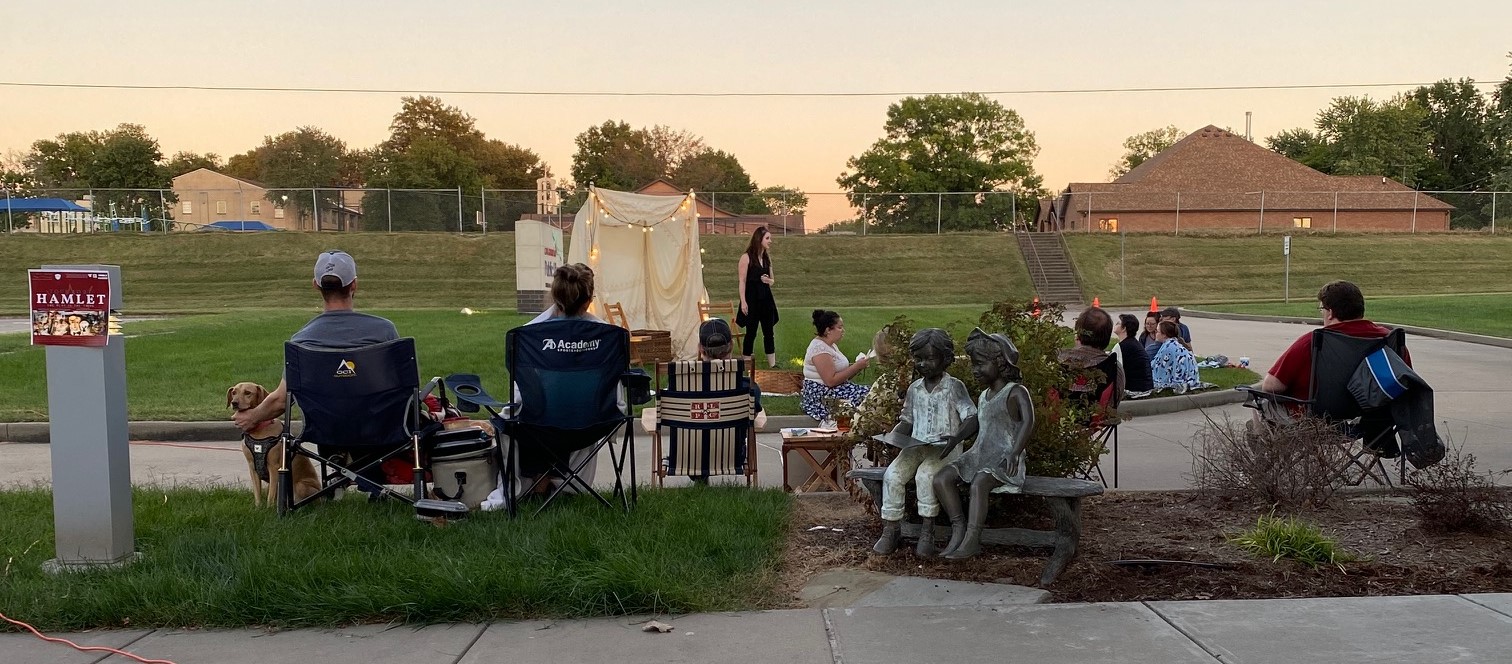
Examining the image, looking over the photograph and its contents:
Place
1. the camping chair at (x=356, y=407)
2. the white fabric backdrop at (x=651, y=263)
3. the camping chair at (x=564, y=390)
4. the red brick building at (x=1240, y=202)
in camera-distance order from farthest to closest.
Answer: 1. the red brick building at (x=1240, y=202)
2. the white fabric backdrop at (x=651, y=263)
3. the camping chair at (x=564, y=390)
4. the camping chair at (x=356, y=407)

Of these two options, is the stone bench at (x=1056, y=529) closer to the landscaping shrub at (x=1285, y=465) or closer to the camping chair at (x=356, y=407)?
the landscaping shrub at (x=1285, y=465)

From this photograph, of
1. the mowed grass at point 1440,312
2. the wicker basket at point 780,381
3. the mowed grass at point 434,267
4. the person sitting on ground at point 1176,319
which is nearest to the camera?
the wicker basket at point 780,381

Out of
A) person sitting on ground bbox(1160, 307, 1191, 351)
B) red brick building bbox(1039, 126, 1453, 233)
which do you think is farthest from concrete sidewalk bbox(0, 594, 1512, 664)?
red brick building bbox(1039, 126, 1453, 233)

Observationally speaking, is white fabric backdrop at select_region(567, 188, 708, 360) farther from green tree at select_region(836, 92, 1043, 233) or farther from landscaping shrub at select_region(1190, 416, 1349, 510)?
green tree at select_region(836, 92, 1043, 233)

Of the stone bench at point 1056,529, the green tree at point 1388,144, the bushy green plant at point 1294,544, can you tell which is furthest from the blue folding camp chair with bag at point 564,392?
the green tree at point 1388,144

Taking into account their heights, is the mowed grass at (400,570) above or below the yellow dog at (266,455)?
below

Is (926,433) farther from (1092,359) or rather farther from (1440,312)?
(1440,312)

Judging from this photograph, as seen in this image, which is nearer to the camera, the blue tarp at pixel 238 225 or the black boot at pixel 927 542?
the black boot at pixel 927 542

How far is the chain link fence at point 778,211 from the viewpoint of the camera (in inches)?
1943

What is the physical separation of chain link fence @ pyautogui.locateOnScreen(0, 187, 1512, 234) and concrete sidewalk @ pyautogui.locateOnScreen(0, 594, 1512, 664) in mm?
40727

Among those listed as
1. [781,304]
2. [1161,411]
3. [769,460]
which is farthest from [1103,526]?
[781,304]

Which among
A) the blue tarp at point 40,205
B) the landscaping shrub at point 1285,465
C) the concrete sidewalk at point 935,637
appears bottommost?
the concrete sidewalk at point 935,637

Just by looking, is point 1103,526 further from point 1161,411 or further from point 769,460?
point 1161,411

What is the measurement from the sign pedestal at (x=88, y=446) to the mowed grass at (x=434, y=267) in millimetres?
33923
